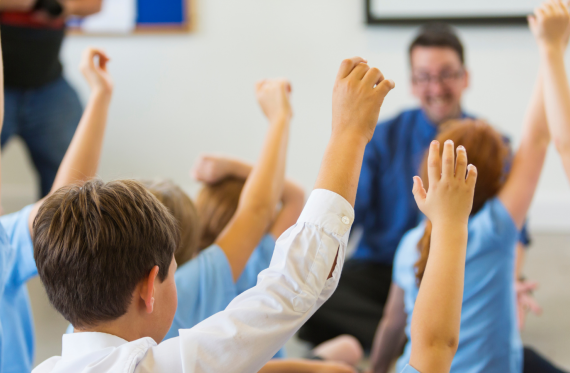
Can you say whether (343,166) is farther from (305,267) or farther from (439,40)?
(439,40)

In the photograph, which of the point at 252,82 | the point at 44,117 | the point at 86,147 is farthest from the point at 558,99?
the point at 252,82

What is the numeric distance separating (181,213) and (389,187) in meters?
1.17

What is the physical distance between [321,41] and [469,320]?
2182mm

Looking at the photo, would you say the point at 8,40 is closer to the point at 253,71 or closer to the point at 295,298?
the point at 253,71

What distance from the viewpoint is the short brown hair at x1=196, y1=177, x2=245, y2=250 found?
120 cm

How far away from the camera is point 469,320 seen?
3.33 ft

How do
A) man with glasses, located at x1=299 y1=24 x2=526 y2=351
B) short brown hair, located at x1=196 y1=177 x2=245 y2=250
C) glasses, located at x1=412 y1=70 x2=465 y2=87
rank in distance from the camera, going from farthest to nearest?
glasses, located at x1=412 y1=70 x2=465 y2=87 → man with glasses, located at x1=299 y1=24 x2=526 y2=351 → short brown hair, located at x1=196 y1=177 x2=245 y2=250

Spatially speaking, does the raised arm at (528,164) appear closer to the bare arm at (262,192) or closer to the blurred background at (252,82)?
the bare arm at (262,192)

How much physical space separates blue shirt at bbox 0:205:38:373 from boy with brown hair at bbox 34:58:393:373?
12.6 inches

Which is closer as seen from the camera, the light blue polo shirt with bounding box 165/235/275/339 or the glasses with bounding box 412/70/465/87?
the light blue polo shirt with bounding box 165/235/275/339

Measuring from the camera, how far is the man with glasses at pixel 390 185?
1762 millimetres

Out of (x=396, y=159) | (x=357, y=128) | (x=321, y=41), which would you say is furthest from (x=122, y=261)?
(x=321, y=41)

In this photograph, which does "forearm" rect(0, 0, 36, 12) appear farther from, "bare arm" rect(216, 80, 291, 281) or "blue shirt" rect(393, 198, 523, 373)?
"blue shirt" rect(393, 198, 523, 373)

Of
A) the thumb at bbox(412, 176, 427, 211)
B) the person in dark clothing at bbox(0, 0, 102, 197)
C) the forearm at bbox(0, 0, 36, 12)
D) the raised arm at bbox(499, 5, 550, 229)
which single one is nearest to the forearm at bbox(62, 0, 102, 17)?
the person in dark clothing at bbox(0, 0, 102, 197)
